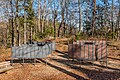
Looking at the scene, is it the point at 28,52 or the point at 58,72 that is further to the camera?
the point at 28,52

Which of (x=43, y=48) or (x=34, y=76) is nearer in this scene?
(x=34, y=76)

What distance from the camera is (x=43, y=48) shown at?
17328 mm

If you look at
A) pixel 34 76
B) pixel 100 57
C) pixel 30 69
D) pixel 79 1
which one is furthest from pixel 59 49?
pixel 79 1

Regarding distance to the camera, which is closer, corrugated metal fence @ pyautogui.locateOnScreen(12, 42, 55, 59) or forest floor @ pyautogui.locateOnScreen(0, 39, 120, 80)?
forest floor @ pyautogui.locateOnScreen(0, 39, 120, 80)

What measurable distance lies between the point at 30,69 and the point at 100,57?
7.66 metres

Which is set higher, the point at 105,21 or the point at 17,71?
the point at 105,21

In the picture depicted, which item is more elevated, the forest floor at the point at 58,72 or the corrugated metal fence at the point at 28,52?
the corrugated metal fence at the point at 28,52

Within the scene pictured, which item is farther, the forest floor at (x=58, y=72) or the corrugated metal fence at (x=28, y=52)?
the corrugated metal fence at (x=28, y=52)

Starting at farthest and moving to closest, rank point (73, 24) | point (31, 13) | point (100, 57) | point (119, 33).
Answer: point (73, 24)
point (119, 33)
point (31, 13)
point (100, 57)

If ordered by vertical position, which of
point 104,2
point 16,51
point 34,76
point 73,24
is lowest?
point 34,76

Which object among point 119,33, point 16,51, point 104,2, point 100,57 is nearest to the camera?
point 16,51

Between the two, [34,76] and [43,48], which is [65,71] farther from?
[43,48]

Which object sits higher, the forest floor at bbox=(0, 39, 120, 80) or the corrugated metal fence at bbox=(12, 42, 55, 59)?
the corrugated metal fence at bbox=(12, 42, 55, 59)

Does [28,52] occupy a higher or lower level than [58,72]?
higher
